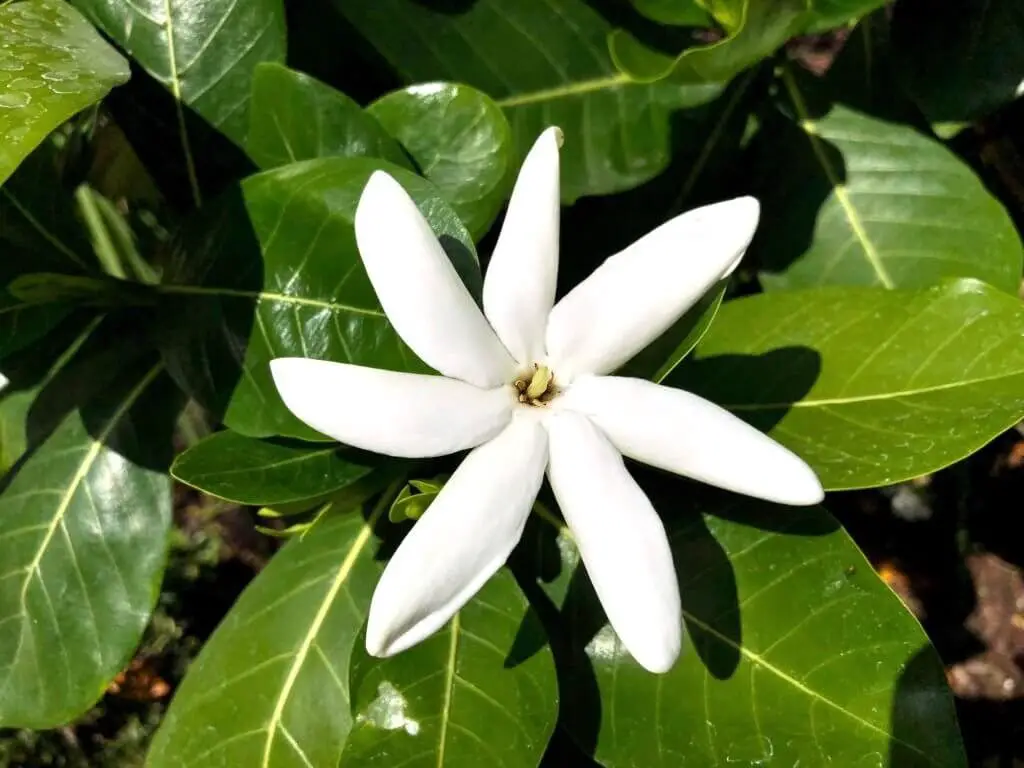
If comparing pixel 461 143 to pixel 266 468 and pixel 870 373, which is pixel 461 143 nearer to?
pixel 266 468

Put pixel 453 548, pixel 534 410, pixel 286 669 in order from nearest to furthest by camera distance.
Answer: pixel 453 548
pixel 534 410
pixel 286 669

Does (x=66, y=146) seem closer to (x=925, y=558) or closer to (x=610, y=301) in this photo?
(x=610, y=301)

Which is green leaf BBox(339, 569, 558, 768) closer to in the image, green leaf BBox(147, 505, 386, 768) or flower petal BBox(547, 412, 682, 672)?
green leaf BBox(147, 505, 386, 768)

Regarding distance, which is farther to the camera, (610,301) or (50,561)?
(50,561)

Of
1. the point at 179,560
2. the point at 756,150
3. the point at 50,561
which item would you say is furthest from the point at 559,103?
the point at 179,560

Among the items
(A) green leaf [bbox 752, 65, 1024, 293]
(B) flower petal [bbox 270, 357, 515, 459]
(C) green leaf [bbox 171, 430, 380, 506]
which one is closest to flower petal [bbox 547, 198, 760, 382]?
(B) flower petal [bbox 270, 357, 515, 459]

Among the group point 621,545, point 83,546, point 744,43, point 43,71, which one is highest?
point 43,71

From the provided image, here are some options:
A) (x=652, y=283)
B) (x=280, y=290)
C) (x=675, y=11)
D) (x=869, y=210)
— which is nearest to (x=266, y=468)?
(x=280, y=290)
